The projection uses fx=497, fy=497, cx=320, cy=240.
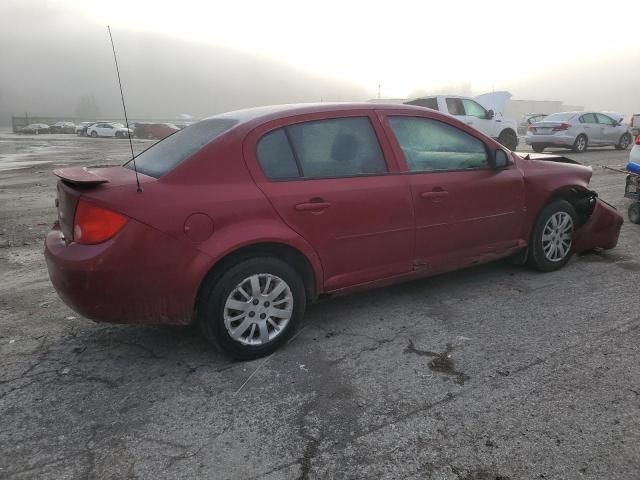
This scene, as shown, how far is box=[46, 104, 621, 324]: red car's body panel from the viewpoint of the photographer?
2896mm

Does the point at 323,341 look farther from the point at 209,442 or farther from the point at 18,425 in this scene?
the point at 18,425

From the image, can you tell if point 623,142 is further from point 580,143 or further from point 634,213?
point 634,213

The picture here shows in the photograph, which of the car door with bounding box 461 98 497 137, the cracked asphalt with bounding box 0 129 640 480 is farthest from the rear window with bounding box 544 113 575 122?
the cracked asphalt with bounding box 0 129 640 480

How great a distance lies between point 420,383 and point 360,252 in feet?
3.40

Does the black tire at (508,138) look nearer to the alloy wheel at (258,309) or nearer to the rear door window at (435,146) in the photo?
the rear door window at (435,146)

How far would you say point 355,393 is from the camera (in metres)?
2.85

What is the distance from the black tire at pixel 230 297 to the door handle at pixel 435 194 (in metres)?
1.20

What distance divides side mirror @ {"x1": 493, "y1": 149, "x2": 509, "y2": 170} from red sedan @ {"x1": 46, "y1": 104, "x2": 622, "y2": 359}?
11 mm

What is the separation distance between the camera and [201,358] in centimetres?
332

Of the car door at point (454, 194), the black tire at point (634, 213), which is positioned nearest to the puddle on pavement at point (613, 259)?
the car door at point (454, 194)

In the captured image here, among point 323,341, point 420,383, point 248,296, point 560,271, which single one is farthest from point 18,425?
point 560,271

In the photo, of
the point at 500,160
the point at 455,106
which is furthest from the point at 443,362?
the point at 455,106

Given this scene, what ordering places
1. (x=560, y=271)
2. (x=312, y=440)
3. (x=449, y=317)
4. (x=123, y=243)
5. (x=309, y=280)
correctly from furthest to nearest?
(x=560, y=271) < (x=449, y=317) < (x=309, y=280) < (x=123, y=243) < (x=312, y=440)

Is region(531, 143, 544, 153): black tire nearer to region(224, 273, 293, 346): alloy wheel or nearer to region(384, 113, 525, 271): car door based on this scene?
region(384, 113, 525, 271): car door
